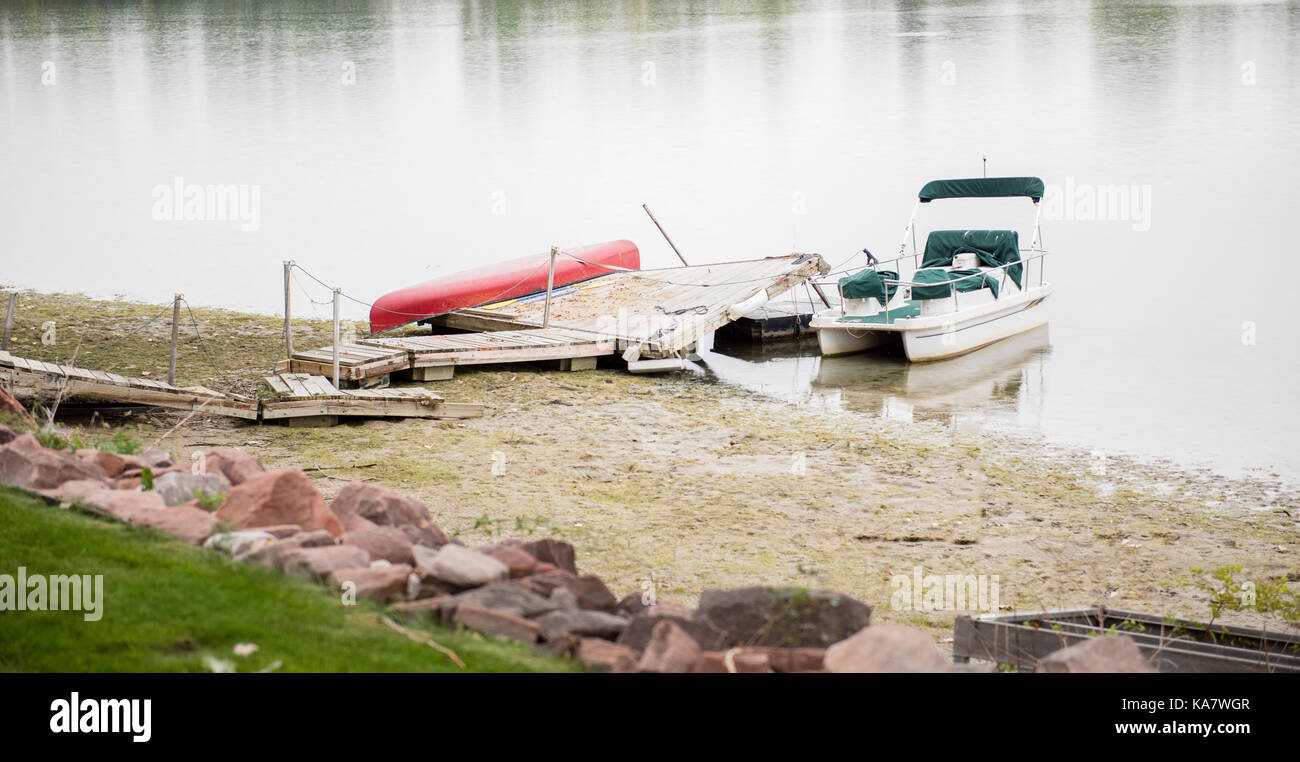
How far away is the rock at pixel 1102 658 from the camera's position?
4.78m

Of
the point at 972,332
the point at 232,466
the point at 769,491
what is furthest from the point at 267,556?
the point at 972,332

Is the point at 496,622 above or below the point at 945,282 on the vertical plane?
below

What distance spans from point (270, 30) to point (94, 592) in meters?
82.6

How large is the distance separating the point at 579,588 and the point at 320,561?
126 centimetres

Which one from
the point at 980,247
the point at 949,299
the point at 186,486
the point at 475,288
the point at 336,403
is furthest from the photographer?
the point at 980,247

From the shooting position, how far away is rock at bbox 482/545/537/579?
5977 millimetres

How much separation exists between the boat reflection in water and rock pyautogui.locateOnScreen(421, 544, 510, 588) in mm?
9334

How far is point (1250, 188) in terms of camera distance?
33531 mm

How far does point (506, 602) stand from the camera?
213 inches

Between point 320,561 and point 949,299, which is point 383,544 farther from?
point 949,299

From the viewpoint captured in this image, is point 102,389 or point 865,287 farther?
point 865,287

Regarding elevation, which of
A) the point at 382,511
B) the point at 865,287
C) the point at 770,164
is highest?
the point at 770,164

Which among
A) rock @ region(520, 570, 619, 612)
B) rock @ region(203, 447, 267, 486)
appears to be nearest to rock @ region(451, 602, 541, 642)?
rock @ region(520, 570, 619, 612)
